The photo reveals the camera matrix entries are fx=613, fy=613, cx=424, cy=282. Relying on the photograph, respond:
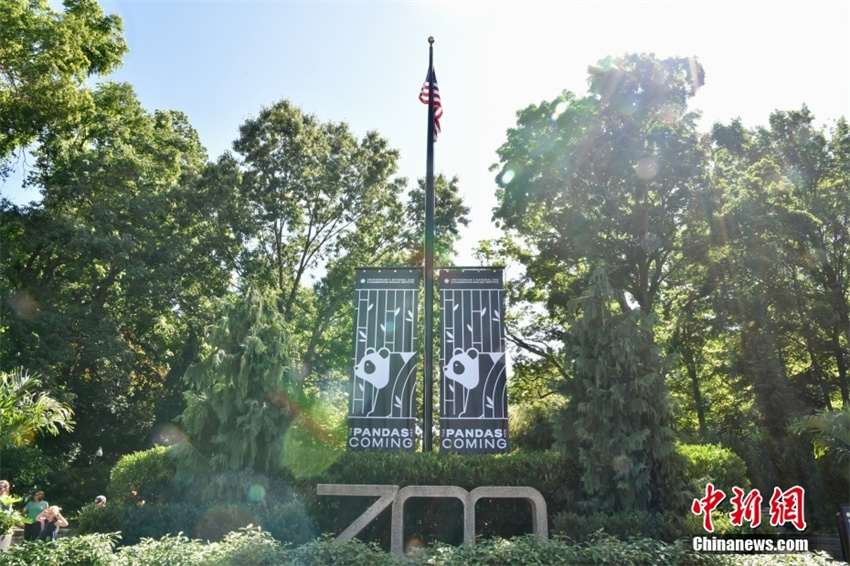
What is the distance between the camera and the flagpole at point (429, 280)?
1067 cm

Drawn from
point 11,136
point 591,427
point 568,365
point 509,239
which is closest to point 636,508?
point 591,427

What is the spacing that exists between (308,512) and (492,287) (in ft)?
16.3

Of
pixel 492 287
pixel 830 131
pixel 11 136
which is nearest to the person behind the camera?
pixel 492 287

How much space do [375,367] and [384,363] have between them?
0.17 m

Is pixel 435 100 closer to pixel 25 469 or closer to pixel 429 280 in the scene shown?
pixel 429 280

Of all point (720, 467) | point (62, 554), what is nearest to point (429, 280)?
point (62, 554)

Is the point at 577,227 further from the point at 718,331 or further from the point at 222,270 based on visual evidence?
the point at 222,270

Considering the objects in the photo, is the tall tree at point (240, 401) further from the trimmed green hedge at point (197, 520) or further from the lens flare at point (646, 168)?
the lens flare at point (646, 168)

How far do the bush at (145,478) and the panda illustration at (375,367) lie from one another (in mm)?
3424

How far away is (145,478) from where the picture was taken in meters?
10.3

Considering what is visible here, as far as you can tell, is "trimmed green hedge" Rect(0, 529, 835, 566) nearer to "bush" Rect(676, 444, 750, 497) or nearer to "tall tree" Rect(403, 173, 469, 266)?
"bush" Rect(676, 444, 750, 497)

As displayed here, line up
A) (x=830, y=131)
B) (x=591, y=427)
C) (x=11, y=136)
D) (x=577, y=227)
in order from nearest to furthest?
(x=591, y=427), (x=11, y=136), (x=577, y=227), (x=830, y=131)

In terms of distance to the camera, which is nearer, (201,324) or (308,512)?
(308,512)

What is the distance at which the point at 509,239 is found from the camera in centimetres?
2372
